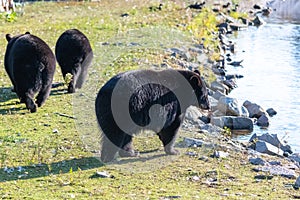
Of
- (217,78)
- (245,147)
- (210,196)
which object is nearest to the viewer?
(210,196)

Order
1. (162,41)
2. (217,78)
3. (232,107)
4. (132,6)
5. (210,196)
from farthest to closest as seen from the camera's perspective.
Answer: (132,6)
(162,41)
(217,78)
(232,107)
(210,196)

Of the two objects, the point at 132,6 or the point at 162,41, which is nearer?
the point at 162,41

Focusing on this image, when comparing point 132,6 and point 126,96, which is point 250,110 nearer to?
point 126,96

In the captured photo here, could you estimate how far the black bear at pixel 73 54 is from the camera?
→ 40.2 feet

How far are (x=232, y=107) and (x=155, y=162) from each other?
15.4ft

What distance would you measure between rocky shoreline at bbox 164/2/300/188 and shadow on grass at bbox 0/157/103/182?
5.95 ft

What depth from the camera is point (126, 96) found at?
27.1 feet

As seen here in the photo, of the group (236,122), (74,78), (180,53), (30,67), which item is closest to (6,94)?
(74,78)

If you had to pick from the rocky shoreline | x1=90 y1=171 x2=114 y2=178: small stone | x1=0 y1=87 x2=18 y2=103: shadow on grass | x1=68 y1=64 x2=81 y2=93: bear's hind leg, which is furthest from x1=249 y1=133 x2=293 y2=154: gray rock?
x1=0 y1=87 x2=18 y2=103: shadow on grass

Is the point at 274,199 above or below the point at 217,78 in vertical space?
above

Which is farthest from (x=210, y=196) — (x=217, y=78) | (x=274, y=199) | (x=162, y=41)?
(x=162, y=41)

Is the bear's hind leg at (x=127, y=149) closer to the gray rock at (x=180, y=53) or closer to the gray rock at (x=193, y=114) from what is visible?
the gray rock at (x=193, y=114)

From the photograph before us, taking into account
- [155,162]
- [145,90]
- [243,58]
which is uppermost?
[145,90]

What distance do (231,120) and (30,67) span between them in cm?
410
